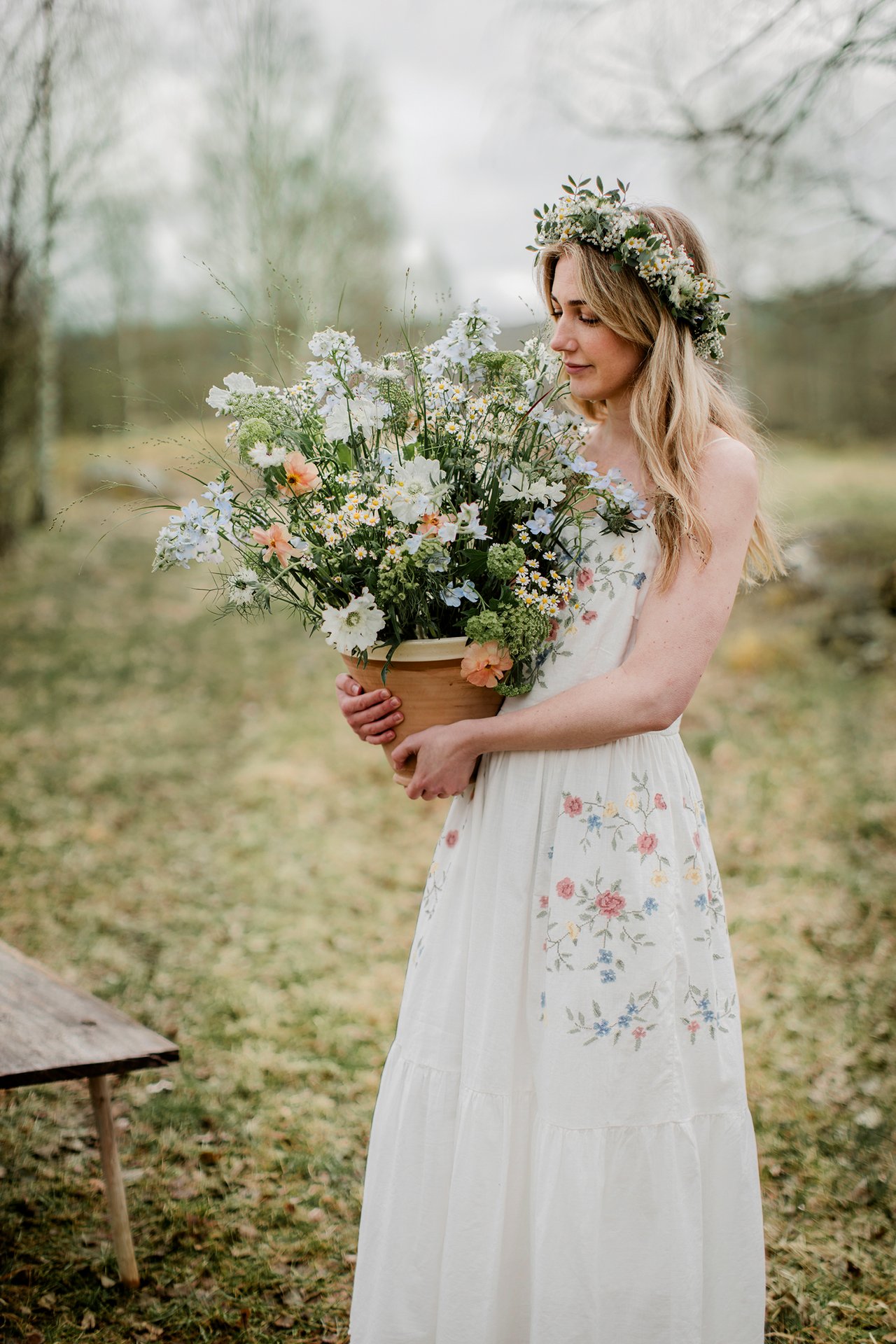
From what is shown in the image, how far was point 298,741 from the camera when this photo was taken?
24.4 ft

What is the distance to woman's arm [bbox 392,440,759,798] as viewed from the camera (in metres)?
1.81

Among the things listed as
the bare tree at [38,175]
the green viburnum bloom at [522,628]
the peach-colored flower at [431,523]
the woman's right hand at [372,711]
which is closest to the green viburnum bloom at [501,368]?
the peach-colored flower at [431,523]

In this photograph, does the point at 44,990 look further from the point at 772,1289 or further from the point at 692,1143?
the point at 772,1289

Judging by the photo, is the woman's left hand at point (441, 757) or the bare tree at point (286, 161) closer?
the woman's left hand at point (441, 757)

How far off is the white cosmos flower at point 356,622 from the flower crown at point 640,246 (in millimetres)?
805

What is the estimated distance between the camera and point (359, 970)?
4664 mm

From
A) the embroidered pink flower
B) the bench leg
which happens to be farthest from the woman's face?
the bench leg

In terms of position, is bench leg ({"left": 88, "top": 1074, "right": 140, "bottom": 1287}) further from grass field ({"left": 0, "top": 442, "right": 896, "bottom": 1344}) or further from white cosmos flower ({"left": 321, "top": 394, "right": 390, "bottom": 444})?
white cosmos flower ({"left": 321, "top": 394, "right": 390, "bottom": 444})

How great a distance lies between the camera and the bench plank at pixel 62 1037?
2.35 meters

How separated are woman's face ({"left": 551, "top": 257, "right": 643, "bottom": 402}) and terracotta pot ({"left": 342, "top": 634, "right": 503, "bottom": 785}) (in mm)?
589

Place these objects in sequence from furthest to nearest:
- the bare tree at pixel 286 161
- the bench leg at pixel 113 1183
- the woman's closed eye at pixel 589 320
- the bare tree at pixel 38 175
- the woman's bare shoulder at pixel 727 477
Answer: the bare tree at pixel 286 161
the bare tree at pixel 38 175
the bench leg at pixel 113 1183
the woman's closed eye at pixel 589 320
the woman's bare shoulder at pixel 727 477

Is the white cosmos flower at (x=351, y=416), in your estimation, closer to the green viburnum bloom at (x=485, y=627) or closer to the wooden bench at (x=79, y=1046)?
the green viburnum bloom at (x=485, y=627)

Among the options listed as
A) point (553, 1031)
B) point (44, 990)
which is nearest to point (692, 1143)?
point (553, 1031)

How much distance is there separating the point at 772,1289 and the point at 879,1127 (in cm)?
97
